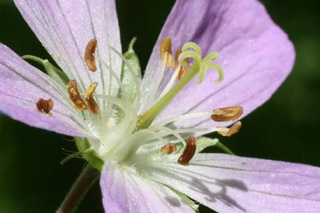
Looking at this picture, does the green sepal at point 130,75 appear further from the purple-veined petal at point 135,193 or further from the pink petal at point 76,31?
the purple-veined petal at point 135,193

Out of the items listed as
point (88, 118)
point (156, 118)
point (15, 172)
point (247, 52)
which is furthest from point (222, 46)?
point (15, 172)

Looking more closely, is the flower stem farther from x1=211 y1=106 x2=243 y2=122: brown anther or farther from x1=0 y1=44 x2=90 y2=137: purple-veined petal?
x1=211 y1=106 x2=243 y2=122: brown anther

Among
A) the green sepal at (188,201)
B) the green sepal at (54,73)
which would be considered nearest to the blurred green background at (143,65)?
the green sepal at (54,73)

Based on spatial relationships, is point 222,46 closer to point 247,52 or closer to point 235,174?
point 247,52

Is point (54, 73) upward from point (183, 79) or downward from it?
upward

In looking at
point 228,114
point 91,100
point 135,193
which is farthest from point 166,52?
point 135,193

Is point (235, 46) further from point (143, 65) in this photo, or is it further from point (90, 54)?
point (143, 65)

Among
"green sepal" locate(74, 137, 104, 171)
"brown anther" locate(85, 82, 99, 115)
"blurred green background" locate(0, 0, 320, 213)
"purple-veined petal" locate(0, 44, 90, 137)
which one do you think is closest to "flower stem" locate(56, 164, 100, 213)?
"green sepal" locate(74, 137, 104, 171)
